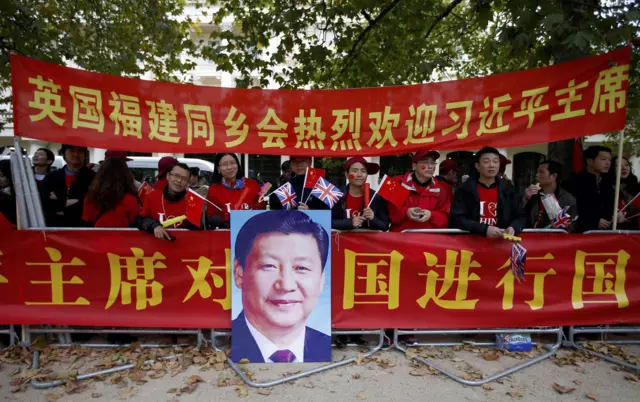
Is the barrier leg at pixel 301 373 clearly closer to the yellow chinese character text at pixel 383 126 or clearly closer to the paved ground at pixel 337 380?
the paved ground at pixel 337 380

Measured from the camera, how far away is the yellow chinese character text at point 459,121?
3.97m

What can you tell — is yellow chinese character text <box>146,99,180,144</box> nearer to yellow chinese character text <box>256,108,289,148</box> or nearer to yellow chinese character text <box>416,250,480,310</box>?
yellow chinese character text <box>256,108,289,148</box>

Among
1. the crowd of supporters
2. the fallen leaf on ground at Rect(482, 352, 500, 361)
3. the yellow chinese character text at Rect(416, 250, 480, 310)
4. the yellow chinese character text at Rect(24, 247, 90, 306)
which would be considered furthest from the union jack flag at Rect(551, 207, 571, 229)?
the yellow chinese character text at Rect(24, 247, 90, 306)

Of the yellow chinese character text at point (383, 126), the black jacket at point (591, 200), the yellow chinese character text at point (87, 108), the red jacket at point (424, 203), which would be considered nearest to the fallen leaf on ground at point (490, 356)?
the red jacket at point (424, 203)

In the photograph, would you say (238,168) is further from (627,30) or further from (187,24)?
(187,24)

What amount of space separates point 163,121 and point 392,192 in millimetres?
2357

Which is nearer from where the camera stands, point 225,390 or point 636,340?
point 225,390

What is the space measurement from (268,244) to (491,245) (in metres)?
2.26

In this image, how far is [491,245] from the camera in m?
4.08

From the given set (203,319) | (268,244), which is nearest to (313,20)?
(268,244)

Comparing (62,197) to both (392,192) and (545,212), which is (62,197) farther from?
(545,212)

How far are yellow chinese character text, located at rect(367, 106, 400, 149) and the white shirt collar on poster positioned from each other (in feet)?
6.60

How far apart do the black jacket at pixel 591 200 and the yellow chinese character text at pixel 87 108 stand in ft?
18.1

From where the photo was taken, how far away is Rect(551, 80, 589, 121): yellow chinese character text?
3.87 meters
